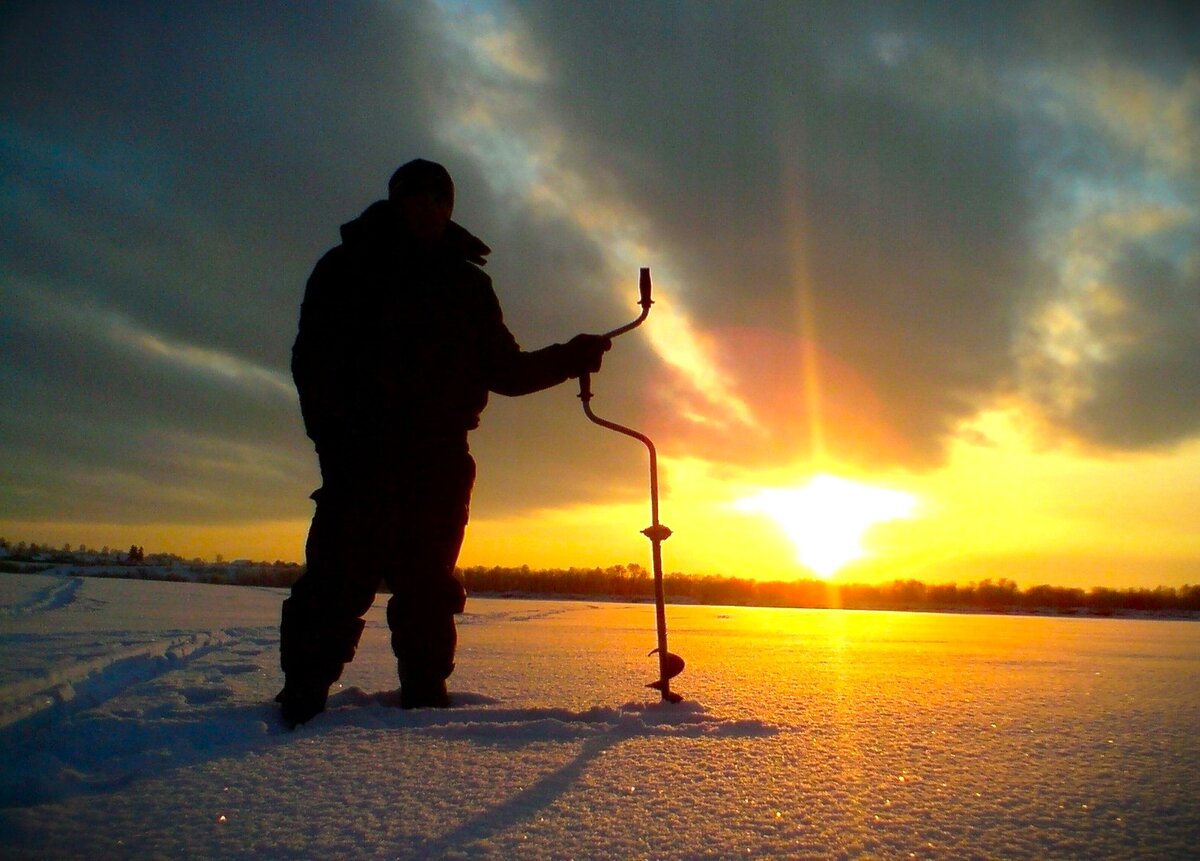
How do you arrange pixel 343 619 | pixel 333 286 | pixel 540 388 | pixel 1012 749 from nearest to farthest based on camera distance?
pixel 1012 749
pixel 343 619
pixel 333 286
pixel 540 388

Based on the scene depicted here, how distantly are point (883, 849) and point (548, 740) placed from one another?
933mm

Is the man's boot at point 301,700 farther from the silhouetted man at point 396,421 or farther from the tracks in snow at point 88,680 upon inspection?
the tracks in snow at point 88,680

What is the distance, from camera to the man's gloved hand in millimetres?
2678

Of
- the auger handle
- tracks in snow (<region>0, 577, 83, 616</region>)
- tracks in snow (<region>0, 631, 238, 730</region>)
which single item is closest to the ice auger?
the auger handle

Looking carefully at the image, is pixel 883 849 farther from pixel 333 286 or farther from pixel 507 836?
pixel 333 286

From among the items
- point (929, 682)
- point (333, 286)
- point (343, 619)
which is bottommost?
point (929, 682)

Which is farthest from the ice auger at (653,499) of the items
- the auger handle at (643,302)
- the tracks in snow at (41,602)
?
the tracks in snow at (41,602)

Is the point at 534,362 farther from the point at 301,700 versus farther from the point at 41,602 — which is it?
the point at 41,602

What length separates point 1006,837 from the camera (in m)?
1.26

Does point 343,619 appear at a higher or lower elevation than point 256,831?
higher

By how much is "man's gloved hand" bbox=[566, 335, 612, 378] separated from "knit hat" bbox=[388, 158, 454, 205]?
0.70 m

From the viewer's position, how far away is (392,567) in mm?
2479

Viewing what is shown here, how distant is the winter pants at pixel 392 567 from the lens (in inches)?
90.4

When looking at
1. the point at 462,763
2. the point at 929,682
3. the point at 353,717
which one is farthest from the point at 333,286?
the point at 929,682
